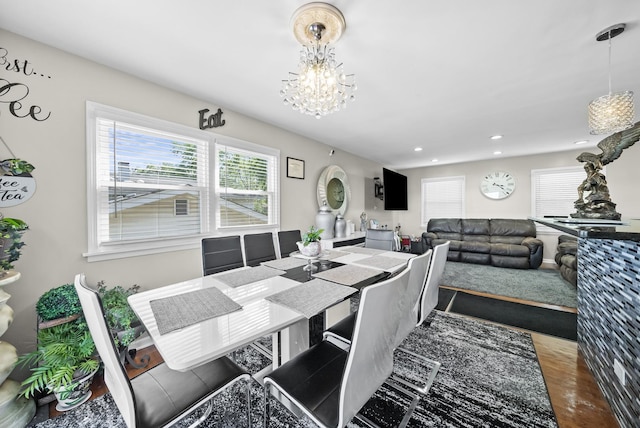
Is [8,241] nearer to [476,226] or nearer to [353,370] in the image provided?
[353,370]

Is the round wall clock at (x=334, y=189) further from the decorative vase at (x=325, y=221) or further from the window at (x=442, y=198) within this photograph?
the window at (x=442, y=198)

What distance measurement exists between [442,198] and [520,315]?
4269mm

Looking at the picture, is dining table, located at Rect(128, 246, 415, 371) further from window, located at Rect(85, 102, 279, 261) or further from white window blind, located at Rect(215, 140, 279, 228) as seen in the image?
white window blind, located at Rect(215, 140, 279, 228)

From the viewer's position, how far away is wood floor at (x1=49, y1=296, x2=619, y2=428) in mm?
1438

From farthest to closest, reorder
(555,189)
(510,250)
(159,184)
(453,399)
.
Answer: (555,189) < (510,250) < (159,184) < (453,399)

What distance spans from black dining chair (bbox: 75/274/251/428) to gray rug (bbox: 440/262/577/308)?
3.80 m

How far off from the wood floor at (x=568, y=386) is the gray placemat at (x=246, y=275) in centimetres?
107

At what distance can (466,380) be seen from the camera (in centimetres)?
174

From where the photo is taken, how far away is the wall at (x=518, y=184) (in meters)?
4.44

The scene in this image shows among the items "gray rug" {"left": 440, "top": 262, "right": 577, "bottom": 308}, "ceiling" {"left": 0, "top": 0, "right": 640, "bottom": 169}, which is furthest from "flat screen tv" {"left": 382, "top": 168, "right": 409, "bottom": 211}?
"ceiling" {"left": 0, "top": 0, "right": 640, "bottom": 169}

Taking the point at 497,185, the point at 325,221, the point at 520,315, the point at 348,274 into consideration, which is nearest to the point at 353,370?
the point at 348,274

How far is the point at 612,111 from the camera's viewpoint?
1753 millimetres

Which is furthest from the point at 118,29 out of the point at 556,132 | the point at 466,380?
the point at 556,132

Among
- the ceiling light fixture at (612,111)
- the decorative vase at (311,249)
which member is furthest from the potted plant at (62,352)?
the ceiling light fixture at (612,111)
